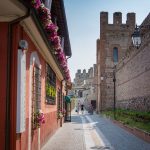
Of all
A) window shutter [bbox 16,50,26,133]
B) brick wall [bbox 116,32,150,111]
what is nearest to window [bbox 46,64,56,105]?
window shutter [bbox 16,50,26,133]

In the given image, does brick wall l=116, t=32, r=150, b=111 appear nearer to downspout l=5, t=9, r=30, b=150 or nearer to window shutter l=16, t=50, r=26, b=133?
window shutter l=16, t=50, r=26, b=133

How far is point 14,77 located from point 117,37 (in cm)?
4504

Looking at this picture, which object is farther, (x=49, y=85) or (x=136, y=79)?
(x=136, y=79)

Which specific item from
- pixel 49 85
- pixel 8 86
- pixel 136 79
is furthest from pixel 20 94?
pixel 136 79

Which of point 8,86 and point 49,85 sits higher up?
point 49,85

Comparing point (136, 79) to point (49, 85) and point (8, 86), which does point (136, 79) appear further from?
point (8, 86)

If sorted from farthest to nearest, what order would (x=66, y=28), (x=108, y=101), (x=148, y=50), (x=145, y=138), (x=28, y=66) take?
(x=108, y=101), (x=148, y=50), (x=66, y=28), (x=145, y=138), (x=28, y=66)

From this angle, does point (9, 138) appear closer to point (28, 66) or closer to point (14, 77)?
point (14, 77)

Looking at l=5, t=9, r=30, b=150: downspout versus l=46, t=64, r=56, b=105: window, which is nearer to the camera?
l=5, t=9, r=30, b=150: downspout

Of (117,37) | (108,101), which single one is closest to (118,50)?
(117,37)

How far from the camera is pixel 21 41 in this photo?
285 inches

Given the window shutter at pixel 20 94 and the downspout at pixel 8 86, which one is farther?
the window shutter at pixel 20 94

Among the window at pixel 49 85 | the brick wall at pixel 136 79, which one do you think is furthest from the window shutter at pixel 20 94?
the brick wall at pixel 136 79

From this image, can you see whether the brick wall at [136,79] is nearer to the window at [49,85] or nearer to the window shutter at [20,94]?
the window at [49,85]
